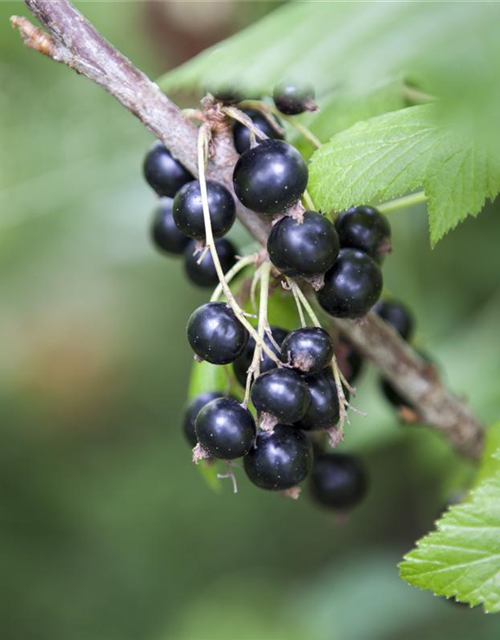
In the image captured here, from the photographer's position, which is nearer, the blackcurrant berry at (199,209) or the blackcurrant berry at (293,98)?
the blackcurrant berry at (199,209)

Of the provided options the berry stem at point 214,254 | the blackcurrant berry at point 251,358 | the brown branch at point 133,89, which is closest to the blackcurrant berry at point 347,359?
the brown branch at point 133,89

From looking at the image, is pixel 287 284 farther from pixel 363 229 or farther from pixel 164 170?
pixel 164 170

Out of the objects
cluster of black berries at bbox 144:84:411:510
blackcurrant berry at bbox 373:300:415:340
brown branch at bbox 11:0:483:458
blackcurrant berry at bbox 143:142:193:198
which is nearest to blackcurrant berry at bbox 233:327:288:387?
cluster of black berries at bbox 144:84:411:510

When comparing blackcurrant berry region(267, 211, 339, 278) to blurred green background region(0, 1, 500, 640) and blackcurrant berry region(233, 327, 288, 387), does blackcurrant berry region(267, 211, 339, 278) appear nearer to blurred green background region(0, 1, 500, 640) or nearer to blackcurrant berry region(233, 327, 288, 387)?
blackcurrant berry region(233, 327, 288, 387)

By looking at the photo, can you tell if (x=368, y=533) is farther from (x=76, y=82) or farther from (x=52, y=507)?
(x=76, y=82)

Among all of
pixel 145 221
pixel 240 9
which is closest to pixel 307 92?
pixel 145 221

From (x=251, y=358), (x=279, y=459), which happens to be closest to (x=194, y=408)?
(x=251, y=358)

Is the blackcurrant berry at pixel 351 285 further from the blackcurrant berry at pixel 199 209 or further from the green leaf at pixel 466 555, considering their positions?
the green leaf at pixel 466 555
